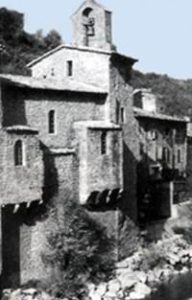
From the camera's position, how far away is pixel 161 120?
1768 inches

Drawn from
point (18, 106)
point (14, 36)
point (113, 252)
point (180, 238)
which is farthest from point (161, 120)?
point (14, 36)

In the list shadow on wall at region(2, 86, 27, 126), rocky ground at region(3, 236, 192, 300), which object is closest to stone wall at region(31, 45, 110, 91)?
shadow on wall at region(2, 86, 27, 126)

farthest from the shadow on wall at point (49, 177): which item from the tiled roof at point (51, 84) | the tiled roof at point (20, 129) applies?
the tiled roof at point (51, 84)

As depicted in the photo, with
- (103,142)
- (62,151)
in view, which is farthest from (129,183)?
(62,151)

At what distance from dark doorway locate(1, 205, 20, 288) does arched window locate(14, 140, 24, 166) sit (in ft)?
5.38

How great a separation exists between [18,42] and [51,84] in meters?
39.8

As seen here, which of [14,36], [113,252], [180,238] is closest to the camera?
[113,252]

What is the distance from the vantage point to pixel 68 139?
31578 mm

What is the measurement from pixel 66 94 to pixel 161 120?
1430cm

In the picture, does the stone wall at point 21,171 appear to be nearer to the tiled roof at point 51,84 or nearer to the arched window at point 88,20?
the tiled roof at point 51,84

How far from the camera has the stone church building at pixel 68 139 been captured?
91.7ft

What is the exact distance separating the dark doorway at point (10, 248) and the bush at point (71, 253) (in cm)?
129

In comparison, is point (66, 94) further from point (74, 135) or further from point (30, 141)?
point (30, 141)

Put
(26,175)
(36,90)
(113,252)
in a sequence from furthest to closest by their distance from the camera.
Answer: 1. (113,252)
2. (36,90)
3. (26,175)
